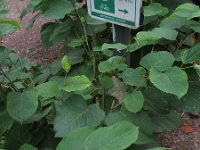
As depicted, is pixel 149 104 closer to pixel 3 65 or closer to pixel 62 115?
pixel 62 115

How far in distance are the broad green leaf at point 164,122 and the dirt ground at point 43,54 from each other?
15.7 inches

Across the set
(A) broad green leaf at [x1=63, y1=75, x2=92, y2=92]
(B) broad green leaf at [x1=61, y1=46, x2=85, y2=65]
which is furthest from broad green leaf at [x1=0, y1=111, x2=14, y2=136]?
(B) broad green leaf at [x1=61, y1=46, x2=85, y2=65]

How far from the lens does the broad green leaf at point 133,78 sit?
153cm

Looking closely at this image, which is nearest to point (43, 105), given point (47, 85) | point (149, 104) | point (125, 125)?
point (47, 85)

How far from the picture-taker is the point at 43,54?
127 inches

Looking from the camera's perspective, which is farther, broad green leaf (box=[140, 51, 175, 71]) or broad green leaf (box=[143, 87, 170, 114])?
broad green leaf (box=[143, 87, 170, 114])

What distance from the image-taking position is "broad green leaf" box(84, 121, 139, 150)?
96cm

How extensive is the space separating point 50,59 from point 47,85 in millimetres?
1556

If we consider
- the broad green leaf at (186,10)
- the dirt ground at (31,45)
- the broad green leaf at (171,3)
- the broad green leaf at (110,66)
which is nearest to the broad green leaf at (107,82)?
the broad green leaf at (110,66)

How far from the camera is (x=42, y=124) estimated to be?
1892 millimetres

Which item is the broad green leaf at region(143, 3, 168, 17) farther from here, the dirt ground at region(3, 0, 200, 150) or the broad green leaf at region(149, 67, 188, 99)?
the dirt ground at region(3, 0, 200, 150)

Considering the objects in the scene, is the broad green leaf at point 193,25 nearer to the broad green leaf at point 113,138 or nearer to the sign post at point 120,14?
the sign post at point 120,14

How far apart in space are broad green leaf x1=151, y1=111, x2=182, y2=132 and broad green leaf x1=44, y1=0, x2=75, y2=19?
2.47 feet

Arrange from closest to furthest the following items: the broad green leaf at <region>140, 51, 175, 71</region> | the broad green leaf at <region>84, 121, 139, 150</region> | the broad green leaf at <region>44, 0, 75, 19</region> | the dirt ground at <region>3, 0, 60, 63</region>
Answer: the broad green leaf at <region>84, 121, 139, 150</region> → the broad green leaf at <region>140, 51, 175, 71</region> → the broad green leaf at <region>44, 0, 75, 19</region> → the dirt ground at <region>3, 0, 60, 63</region>
